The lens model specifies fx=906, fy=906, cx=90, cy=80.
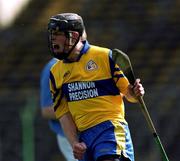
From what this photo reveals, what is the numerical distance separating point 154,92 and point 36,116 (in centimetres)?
169

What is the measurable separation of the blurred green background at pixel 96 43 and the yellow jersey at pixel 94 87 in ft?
18.1

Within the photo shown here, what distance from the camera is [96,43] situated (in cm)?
1432

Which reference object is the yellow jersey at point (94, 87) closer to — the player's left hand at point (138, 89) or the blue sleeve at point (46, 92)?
the player's left hand at point (138, 89)

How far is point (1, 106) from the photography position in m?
12.2

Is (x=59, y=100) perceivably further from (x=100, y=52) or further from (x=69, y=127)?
(x=100, y=52)

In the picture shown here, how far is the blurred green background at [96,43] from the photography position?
1206 centimetres

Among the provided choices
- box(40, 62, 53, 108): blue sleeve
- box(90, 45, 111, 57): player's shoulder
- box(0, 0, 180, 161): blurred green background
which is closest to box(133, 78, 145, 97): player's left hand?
box(90, 45, 111, 57): player's shoulder

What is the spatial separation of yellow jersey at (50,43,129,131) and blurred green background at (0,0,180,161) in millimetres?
5524

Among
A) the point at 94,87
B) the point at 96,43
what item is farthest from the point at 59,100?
the point at 96,43

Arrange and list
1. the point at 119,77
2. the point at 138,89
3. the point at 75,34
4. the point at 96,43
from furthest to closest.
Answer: the point at 96,43, the point at 75,34, the point at 119,77, the point at 138,89

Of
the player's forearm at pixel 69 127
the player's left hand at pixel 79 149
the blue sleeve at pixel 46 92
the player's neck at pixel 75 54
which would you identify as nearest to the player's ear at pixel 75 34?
the player's neck at pixel 75 54

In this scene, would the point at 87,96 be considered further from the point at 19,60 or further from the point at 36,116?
the point at 19,60

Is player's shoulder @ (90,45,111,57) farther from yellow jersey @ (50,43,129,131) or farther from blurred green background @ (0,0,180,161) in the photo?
blurred green background @ (0,0,180,161)

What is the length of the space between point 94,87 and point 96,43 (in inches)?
315
